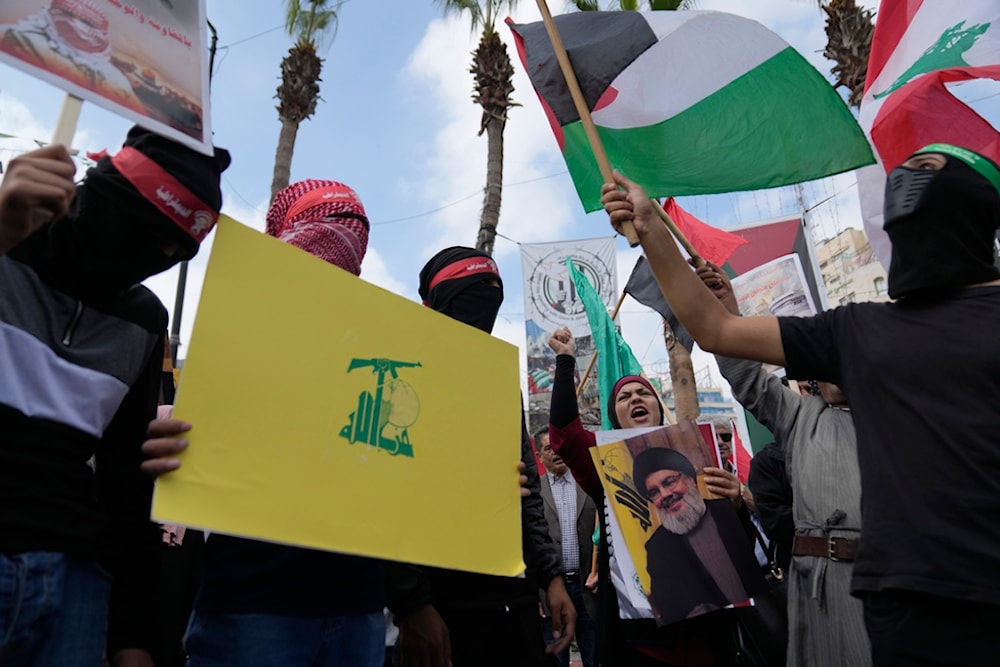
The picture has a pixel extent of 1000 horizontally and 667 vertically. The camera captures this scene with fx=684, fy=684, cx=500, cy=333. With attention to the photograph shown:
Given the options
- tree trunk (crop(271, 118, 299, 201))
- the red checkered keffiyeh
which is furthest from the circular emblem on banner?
the red checkered keffiyeh

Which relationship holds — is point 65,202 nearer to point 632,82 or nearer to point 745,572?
point 632,82

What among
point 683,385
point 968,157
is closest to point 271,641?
point 968,157

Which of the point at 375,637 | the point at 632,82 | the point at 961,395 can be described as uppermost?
the point at 632,82

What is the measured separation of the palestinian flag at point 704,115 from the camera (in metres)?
3.03

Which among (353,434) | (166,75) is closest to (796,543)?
(353,434)

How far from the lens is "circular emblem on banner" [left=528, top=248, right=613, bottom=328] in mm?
12156

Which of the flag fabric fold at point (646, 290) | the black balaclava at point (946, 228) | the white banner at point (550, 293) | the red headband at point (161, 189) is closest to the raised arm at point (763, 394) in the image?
the black balaclava at point (946, 228)

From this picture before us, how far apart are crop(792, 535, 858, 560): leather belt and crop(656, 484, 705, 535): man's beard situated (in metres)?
0.40

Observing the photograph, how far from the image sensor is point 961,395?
1661 mm

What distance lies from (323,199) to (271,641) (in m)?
1.28

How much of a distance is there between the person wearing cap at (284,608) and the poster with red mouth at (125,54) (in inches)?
39.2

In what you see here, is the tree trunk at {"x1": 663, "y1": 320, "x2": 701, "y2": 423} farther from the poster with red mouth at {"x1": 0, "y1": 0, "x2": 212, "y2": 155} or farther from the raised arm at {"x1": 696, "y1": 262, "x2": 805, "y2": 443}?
the poster with red mouth at {"x1": 0, "y1": 0, "x2": 212, "y2": 155}

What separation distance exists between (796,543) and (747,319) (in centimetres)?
115

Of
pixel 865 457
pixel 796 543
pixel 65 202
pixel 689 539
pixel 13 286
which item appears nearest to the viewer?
pixel 65 202
